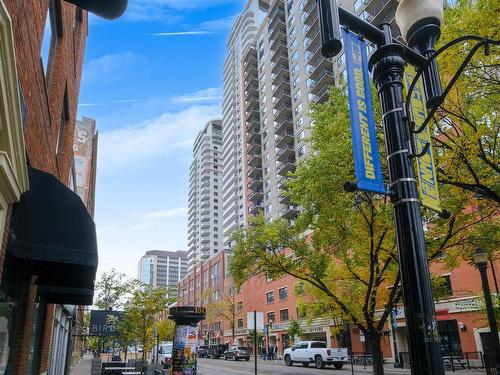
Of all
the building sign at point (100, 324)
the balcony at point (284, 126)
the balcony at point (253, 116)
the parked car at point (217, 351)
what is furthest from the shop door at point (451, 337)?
the balcony at point (253, 116)

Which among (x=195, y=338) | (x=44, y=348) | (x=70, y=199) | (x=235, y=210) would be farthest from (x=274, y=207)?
(x=70, y=199)

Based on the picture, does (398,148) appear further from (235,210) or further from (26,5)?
(235,210)

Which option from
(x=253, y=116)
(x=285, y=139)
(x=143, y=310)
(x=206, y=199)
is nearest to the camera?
(x=143, y=310)

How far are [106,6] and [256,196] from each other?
79219mm

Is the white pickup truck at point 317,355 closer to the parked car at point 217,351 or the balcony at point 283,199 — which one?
the parked car at point 217,351

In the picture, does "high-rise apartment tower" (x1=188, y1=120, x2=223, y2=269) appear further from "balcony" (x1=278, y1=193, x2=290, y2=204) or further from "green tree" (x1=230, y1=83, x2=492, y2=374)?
"green tree" (x1=230, y1=83, x2=492, y2=374)

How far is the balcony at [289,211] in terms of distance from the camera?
66.0 m

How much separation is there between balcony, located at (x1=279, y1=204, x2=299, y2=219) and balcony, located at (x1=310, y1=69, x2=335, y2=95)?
18117 millimetres

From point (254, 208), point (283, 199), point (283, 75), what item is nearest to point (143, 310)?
point (283, 199)

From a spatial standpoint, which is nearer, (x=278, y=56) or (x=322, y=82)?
(x=322, y=82)

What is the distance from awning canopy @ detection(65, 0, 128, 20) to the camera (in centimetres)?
391

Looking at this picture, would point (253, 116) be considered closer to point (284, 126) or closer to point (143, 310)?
point (284, 126)

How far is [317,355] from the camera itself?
111 feet

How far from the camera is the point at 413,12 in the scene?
4551 mm
